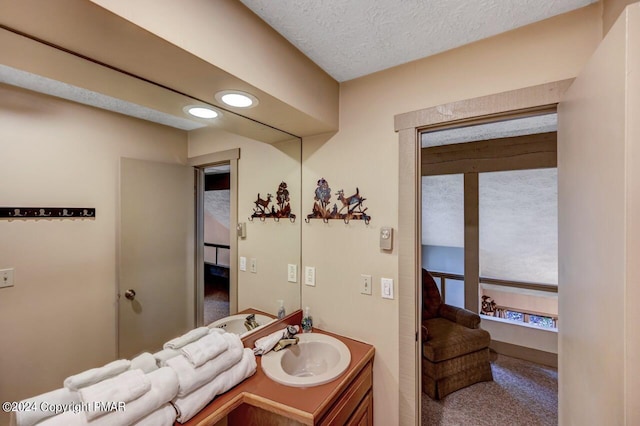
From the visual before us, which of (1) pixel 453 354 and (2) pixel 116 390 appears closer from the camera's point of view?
(2) pixel 116 390

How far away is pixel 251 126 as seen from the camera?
155 cm

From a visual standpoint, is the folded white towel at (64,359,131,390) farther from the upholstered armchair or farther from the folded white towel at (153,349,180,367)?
the upholstered armchair

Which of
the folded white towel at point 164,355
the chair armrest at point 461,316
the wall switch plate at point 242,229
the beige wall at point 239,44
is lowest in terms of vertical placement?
the chair armrest at point 461,316

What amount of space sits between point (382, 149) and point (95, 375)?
5.48 feet

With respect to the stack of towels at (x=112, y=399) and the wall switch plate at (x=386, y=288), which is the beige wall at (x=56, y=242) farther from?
the wall switch plate at (x=386, y=288)

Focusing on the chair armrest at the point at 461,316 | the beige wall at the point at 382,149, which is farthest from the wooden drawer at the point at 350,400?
the chair armrest at the point at 461,316

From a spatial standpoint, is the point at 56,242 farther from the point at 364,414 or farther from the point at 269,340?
the point at 364,414

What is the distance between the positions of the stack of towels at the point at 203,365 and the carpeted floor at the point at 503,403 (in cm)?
180

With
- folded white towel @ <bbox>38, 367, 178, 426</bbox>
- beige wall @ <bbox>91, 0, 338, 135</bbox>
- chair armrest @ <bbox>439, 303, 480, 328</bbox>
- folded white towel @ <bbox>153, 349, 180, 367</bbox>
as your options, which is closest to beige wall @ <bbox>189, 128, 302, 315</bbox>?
beige wall @ <bbox>91, 0, 338, 135</bbox>

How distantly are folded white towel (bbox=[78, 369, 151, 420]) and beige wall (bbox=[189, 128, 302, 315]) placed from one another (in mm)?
677

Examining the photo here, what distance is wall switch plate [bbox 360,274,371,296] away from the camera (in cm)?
164

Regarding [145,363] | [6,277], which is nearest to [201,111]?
[6,277]

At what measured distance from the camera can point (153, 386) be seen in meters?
0.92

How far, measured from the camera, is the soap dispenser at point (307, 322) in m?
1.82
